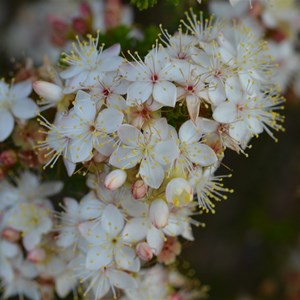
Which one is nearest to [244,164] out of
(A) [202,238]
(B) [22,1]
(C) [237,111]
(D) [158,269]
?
(A) [202,238]

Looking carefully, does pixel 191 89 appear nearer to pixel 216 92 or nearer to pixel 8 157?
pixel 216 92

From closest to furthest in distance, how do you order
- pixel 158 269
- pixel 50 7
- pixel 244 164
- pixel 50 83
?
1. pixel 50 83
2. pixel 158 269
3. pixel 244 164
4. pixel 50 7

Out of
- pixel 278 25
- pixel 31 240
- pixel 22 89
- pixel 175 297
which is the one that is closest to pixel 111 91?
pixel 22 89

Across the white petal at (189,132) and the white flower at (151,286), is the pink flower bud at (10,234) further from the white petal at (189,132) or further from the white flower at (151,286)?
the white petal at (189,132)

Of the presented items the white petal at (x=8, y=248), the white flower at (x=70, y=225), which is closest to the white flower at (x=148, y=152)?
the white flower at (x=70, y=225)

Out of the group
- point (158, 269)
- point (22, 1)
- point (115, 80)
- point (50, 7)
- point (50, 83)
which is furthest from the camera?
point (22, 1)

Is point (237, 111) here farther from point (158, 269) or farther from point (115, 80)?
point (158, 269)

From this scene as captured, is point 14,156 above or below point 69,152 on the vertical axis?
below
